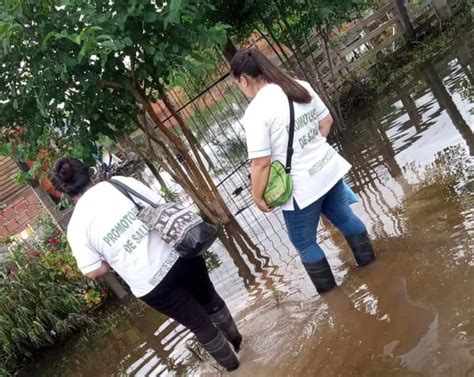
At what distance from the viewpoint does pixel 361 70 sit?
10.2 metres

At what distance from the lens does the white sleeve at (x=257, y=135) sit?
117 inches

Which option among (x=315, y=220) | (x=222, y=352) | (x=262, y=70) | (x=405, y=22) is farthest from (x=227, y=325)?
(x=405, y=22)

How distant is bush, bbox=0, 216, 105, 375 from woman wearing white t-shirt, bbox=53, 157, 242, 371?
350 cm

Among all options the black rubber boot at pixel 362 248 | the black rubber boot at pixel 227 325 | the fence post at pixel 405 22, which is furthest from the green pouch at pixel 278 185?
the fence post at pixel 405 22

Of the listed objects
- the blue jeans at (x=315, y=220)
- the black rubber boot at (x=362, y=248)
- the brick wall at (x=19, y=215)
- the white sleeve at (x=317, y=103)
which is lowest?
the black rubber boot at (x=362, y=248)

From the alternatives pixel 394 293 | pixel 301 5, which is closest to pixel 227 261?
pixel 394 293

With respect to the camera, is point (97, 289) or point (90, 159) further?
point (97, 289)

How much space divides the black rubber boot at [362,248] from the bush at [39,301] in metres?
3.79

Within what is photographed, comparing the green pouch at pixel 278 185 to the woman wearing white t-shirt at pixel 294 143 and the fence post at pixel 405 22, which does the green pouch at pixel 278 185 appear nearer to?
the woman wearing white t-shirt at pixel 294 143

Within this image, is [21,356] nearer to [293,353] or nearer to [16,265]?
[16,265]

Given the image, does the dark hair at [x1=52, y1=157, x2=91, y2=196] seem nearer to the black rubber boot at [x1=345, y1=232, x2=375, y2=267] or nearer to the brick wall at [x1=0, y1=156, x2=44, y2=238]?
the black rubber boot at [x1=345, y1=232, x2=375, y2=267]

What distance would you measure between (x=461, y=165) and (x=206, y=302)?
8.77ft

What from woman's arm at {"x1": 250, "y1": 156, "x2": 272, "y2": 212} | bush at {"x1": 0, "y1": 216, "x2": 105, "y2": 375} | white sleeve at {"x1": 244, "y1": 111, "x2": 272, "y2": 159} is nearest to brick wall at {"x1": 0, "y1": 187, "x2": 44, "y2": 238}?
bush at {"x1": 0, "y1": 216, "x2": 105, "y2": 375}

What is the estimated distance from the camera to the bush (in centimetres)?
602
